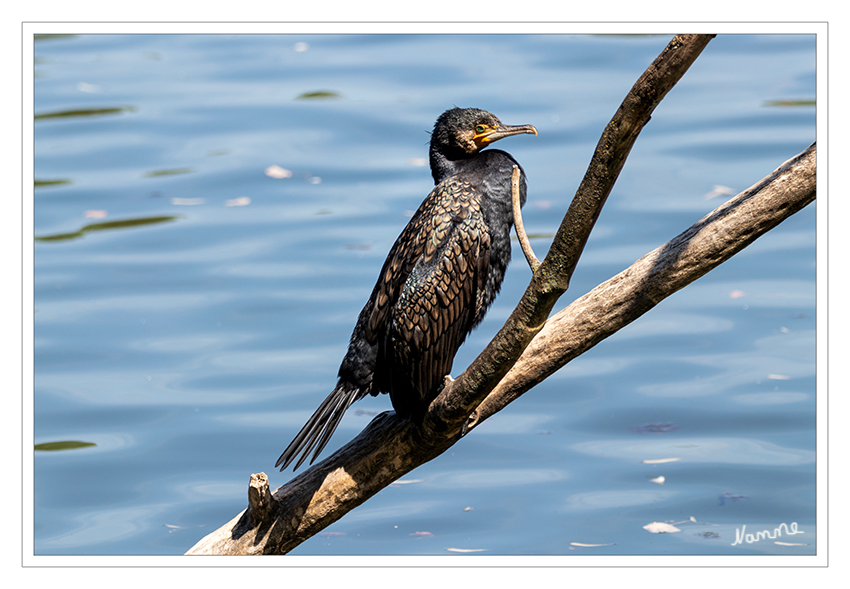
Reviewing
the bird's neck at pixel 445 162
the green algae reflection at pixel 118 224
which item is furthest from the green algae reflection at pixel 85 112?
the bird's neck at pixel 445 162

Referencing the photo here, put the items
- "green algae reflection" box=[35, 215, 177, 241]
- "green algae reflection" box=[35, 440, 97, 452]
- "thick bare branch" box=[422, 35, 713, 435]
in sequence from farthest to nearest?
"green algae reflection" box=[35, 215, 177, 241] → "green algae reflection" box=[35, 440, 97, 452] → "thick bare branch" box=[422, 35, 713, 435]

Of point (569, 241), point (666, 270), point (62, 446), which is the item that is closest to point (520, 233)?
point (569, 241)

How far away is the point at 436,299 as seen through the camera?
3.27 meters

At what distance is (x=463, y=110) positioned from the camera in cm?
362

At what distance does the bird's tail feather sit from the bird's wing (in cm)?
23

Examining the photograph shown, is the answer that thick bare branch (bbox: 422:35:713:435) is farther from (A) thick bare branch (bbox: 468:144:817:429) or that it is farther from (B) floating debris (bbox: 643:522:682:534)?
(B) floating debris (bbox: 643:522:682:534)

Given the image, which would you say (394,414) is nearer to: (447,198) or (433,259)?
(433,259)

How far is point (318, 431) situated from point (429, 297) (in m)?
0.66

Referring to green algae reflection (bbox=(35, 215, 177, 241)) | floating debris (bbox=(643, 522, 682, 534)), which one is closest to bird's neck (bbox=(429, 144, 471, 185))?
floating debris (bbox=(643, 522, 682, 534))

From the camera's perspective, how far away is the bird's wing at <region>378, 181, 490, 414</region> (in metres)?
3.25

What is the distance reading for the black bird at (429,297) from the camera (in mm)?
3256

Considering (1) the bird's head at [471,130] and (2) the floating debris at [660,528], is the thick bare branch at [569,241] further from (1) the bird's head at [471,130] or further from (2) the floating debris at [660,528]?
(2) the floating debris at [660,528]

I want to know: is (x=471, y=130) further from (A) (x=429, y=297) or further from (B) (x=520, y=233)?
(B) (x=520, y=233)

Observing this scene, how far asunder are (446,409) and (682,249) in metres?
0.95
